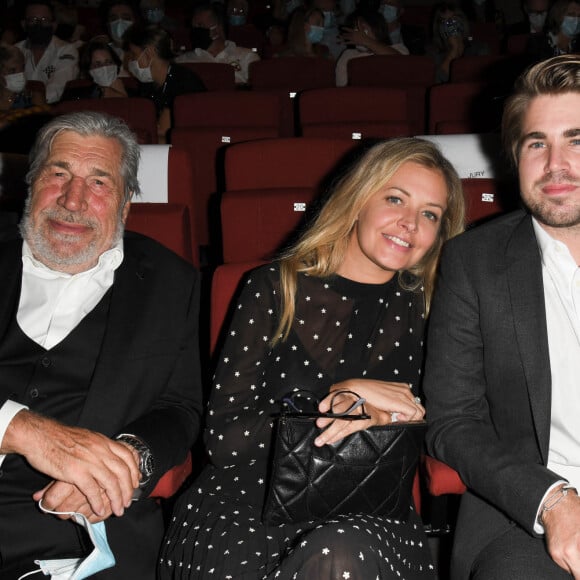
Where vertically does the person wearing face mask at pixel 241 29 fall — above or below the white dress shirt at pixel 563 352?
above

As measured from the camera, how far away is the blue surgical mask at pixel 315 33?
5.44m

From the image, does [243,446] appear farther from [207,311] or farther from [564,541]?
[207,311]

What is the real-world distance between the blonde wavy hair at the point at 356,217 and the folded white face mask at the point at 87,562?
54 cm

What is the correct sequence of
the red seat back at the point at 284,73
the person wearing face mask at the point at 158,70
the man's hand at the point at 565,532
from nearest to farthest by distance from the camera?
the man's hand at the point at 565,532 < the person wearing face mask at the point at 158,70 < the red seat back at the point at 284,73

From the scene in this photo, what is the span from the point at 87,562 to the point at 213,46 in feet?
15.0

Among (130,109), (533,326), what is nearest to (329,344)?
(533,326)

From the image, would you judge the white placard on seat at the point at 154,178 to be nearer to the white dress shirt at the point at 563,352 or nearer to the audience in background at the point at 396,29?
the white dress shirt at the point at 563,352

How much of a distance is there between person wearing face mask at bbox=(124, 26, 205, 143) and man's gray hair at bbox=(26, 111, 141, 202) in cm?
249

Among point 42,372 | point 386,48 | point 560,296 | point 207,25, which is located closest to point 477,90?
point 386,48

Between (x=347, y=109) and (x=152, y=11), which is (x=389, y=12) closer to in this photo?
(x=152, y=11)

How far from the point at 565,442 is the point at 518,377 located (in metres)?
0.15

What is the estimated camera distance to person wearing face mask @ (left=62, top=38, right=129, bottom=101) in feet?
14.9

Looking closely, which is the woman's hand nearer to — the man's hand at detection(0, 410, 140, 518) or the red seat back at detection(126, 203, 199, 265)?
the man's hand at detection(0, 410, 140, 518)

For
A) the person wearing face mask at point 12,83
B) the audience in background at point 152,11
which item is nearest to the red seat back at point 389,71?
the person wearing face mask at point 12,83
